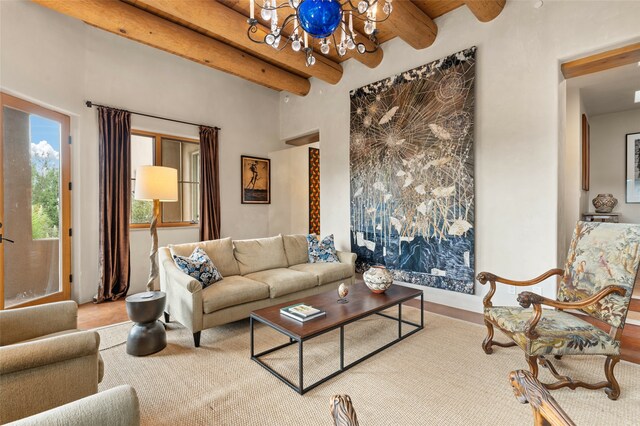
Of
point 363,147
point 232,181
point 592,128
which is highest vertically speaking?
point 592,128

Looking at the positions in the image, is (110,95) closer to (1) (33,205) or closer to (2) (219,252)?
(1) (33,205)

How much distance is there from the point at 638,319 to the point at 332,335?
2.97 meters

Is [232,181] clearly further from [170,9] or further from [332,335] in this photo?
[332,335]

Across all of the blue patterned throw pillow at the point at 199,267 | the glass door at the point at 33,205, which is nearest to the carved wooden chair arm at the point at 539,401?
the blue patterned throw pillow at the point at 199,267

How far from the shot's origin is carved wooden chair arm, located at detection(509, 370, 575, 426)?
2.40ft

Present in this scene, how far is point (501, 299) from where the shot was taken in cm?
333

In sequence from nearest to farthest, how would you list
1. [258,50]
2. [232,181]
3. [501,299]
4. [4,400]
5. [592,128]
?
[4,400] < [501,299] < [258,50] < [232,181] < [592,128]

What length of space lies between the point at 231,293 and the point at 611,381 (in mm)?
2867

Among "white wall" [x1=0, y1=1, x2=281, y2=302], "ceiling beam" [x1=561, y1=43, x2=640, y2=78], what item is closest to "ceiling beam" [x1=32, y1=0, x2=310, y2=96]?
"white wall" [x1=0, y1=1, x2=281, y2=302]

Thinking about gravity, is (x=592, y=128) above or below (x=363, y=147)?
above

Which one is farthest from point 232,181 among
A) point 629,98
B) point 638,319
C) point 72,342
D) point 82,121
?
point 629,98

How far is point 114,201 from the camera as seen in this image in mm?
4031

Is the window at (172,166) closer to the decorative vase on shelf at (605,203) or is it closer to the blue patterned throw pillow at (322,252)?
the blue patterned throw pillow at (322,252)

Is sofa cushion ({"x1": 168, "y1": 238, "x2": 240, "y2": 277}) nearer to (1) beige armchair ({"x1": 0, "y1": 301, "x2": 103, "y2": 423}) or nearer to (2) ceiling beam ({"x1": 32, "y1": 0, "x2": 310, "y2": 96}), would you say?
(1) beige armchair ({"x1": 0, "y1": 301, "x2": 103, "y2": 423})
